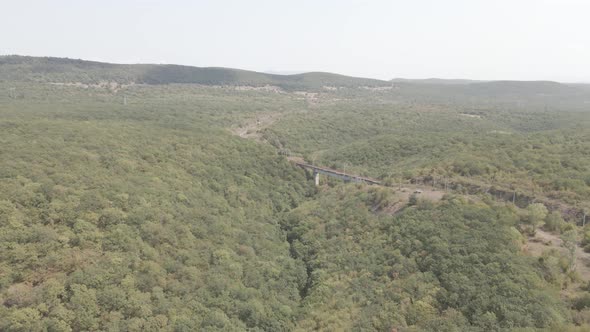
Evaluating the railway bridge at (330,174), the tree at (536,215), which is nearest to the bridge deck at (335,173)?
the railway bridge at (330,174)

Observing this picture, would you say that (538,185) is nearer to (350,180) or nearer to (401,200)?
(401,200)

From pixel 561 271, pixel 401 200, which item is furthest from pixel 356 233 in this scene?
pixel 561 271

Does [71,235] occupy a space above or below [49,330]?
above

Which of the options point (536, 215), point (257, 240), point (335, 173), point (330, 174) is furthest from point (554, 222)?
point (330, 174)

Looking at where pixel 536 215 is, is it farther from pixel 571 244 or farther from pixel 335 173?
pixel 335 173

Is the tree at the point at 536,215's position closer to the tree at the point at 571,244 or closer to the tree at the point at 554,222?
the tree at the point at 554,222

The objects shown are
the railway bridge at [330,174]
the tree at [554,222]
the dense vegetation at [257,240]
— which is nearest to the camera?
the dense vegetation at [257,240]

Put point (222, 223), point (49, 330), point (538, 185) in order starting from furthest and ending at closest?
1. point (538, 185)
2. point (222, 223)
3. point (49, 330)

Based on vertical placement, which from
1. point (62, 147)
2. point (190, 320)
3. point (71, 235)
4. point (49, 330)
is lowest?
point (190, 320)
